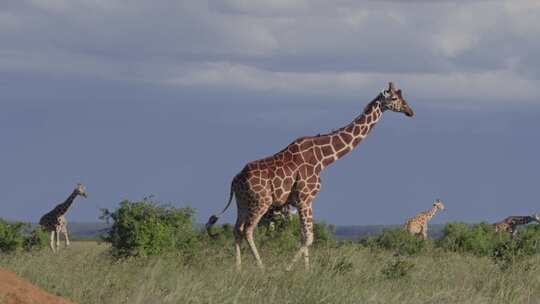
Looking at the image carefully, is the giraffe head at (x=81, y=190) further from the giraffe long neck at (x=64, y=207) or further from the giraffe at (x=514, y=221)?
the giraffe at (x=514, y=221)

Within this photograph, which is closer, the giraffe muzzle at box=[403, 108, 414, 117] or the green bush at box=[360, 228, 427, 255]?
the giraffe muzzle at box=[403, 108, 414, 117]

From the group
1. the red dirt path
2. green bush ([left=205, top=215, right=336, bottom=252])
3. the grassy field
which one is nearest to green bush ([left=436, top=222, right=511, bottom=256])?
green bush ([left=205, top=215, right=336, bottom=252])

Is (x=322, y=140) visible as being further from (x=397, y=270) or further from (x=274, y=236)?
(x=274, y=236)

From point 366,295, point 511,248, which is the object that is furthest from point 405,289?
point 511,248

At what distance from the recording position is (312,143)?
75.2 ft

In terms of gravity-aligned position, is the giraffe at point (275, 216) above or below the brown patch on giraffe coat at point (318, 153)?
below

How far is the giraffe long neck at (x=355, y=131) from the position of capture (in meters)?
23.3

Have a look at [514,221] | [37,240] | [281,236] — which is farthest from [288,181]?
[514,221]

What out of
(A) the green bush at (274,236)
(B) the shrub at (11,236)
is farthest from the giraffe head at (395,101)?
(B) the shrub at (11,236)

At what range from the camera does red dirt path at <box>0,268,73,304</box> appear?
42.3 feet

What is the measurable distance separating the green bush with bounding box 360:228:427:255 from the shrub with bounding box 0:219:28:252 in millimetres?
9619

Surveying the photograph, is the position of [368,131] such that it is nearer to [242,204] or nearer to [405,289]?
[242,204]

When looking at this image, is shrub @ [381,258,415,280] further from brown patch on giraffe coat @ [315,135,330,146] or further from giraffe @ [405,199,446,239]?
giraffe @ [405,199,446,239]

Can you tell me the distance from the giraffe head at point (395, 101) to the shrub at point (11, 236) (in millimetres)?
12888
